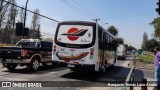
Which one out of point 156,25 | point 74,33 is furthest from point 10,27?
point 74,33

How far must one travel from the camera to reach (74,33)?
577 inches

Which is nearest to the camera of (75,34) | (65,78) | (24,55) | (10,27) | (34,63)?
(65,78)

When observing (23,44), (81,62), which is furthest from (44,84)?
(23,44)

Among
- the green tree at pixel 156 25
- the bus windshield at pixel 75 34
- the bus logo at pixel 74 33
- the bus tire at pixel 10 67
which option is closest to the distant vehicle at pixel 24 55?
the bus tire at pixel 10 67

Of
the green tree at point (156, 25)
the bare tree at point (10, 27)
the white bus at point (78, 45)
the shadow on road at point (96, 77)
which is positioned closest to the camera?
the white bus at point (78, 45)

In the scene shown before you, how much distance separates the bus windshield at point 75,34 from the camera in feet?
47.3

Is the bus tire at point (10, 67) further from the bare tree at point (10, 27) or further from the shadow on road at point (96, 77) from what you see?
the bare tree at point (10, 27)

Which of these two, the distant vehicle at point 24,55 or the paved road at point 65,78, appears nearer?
the paved road at point 65,78

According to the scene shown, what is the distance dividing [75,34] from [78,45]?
23.9 inches

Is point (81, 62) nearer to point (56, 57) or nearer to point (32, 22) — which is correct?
point (56, 57)

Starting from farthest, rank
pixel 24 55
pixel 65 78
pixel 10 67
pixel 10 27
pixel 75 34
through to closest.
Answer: pixel 10 27 → pixel 10 67 → pixel 24 55 → pixel 75 34 → pixel 65 78

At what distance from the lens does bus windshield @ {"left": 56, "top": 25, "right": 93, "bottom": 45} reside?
1443 cm

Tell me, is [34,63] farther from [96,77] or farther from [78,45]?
[96,77]

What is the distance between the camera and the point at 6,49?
15.6 metres
